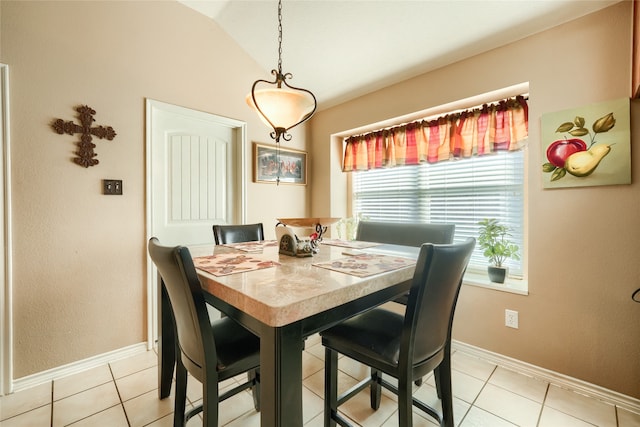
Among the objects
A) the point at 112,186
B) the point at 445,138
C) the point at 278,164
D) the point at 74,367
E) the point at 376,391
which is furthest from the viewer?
the point at 278,164

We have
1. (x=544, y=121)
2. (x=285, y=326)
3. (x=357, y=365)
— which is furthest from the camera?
(x=357, y=365)

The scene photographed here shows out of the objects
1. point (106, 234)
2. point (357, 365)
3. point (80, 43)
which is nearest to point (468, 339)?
point (357, 365)

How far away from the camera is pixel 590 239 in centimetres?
166

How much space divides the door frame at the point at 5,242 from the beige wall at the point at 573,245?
3.05 meters

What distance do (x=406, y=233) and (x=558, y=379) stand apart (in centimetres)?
129

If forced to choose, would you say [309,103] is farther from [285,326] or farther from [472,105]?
[472,105]

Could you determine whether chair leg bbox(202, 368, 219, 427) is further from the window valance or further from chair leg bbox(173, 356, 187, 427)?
the window valance

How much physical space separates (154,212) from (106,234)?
35 cm

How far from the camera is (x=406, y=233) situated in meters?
2.08

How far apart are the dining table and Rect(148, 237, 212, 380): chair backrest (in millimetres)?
72

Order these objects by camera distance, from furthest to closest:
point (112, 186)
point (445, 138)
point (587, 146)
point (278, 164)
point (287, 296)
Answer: point (278, 164)
point (445, 138)
point (112, 186)
point (587, 146)
point (287, 296)

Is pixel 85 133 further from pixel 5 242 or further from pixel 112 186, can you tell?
pixel 5 242

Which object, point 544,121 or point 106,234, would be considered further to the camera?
point 106,234

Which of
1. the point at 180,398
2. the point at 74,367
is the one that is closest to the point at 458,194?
the point at 180,398
